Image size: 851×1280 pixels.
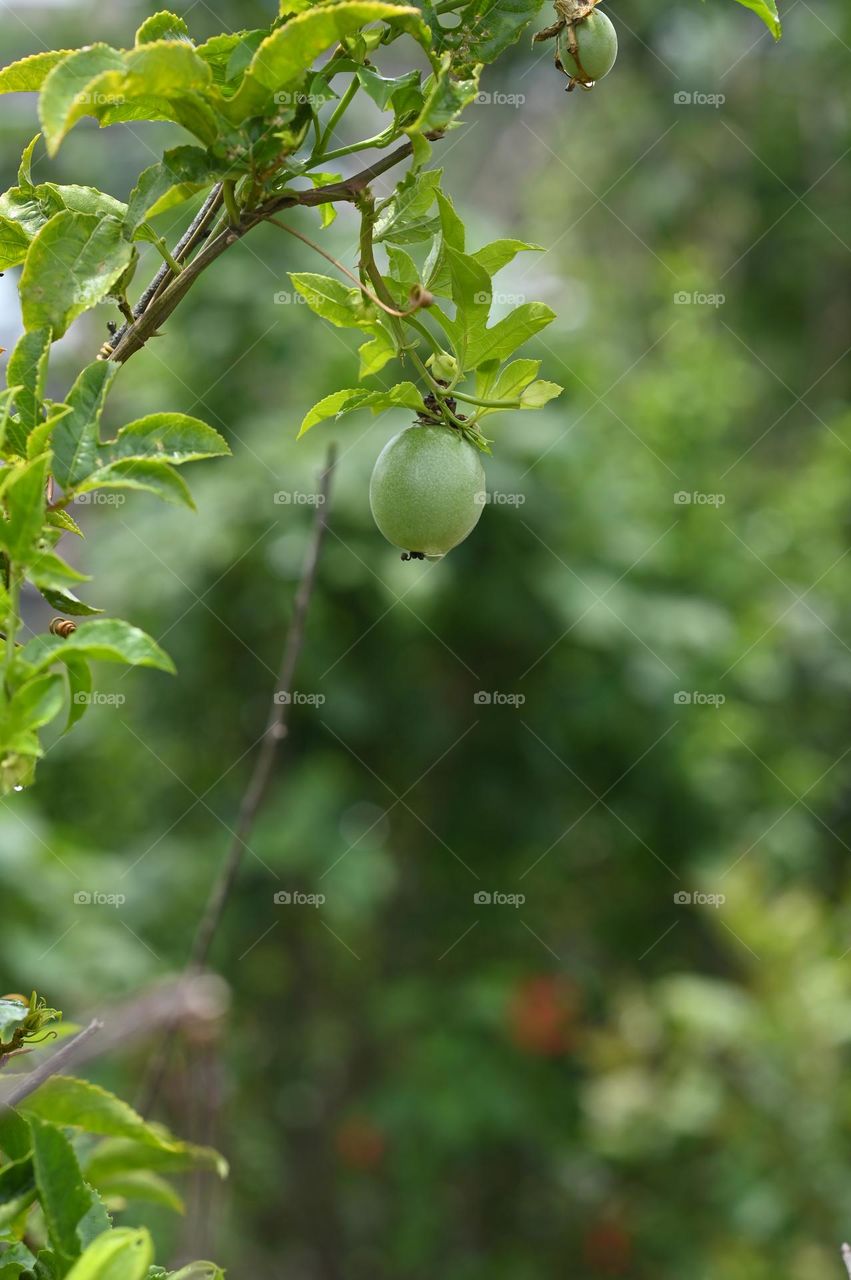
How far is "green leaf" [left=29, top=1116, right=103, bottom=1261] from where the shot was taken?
48 centimetres

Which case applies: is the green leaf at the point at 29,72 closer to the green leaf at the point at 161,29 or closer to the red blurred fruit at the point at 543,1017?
the green leaf at the point at 161,29

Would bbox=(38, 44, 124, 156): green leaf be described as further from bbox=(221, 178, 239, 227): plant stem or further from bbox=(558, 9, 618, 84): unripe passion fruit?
bbox=(558, 9, 618, 84): unripe passion fruit

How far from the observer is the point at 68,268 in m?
0.57

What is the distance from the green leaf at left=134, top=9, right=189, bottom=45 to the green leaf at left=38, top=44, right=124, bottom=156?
0.13ft

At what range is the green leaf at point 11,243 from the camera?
2.01 feet

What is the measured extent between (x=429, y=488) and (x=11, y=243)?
24 cm

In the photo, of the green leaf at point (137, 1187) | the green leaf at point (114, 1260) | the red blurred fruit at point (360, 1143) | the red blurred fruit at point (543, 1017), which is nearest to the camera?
the green leaf at point (114, 1260)

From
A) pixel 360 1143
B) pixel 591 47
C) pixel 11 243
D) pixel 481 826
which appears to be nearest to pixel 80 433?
pixel 11 243

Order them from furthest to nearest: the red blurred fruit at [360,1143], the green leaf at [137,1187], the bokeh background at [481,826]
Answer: the red blurred fruit at [360,1143], the bokeh background at [481,826], the green leaf at [137,1187]

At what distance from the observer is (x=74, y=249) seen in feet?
1.88

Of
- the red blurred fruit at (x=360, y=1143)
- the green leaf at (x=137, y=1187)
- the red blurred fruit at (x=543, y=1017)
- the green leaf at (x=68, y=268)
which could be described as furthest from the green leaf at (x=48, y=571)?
the red blurred fruit at (x=360, y=1143)

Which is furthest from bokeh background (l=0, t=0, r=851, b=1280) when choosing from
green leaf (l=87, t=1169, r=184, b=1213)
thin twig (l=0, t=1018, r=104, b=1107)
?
thin twig (l=0, t=1018, r=104, b=1107)

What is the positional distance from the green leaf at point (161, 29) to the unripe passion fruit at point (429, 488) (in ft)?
0.73

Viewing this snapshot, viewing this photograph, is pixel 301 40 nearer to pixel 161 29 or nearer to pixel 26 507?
pixel 161 29
